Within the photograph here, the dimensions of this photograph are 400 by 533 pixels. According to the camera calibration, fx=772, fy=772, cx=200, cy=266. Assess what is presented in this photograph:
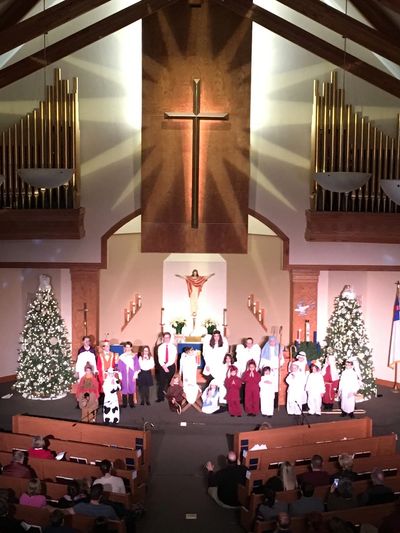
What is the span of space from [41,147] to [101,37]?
2629 millimetres

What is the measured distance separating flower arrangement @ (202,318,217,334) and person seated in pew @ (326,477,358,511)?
29.8 ft

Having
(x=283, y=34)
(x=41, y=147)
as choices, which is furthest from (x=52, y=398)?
(x=283, y=34)

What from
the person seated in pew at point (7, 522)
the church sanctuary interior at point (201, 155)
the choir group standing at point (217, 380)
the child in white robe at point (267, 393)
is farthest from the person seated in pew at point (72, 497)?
the child in white robe at point (267, 393)

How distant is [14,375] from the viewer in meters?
18.3

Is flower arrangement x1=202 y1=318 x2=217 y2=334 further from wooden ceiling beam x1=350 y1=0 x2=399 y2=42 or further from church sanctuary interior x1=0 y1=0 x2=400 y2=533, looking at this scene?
wooden ceiling beam x1=350 y1=0 x2=399 y2=42

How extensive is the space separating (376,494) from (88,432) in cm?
481

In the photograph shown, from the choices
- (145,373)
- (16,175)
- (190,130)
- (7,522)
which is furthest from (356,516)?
(16,175)

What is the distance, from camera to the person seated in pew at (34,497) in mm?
9461

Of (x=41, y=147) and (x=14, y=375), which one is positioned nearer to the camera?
(x=41, y=147)

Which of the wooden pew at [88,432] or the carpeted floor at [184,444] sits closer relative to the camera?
the carpeted floor at [184,444]

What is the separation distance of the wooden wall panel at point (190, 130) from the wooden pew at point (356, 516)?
760 centimetres

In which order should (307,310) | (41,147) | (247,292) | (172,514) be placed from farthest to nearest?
(247,292) → (307,310) → (41,147) → (172,514)

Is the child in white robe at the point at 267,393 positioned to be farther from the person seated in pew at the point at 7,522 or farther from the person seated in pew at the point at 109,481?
the person seated in pew at the point at 7,522

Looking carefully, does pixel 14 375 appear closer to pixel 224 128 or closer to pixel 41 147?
pixel 41 147
